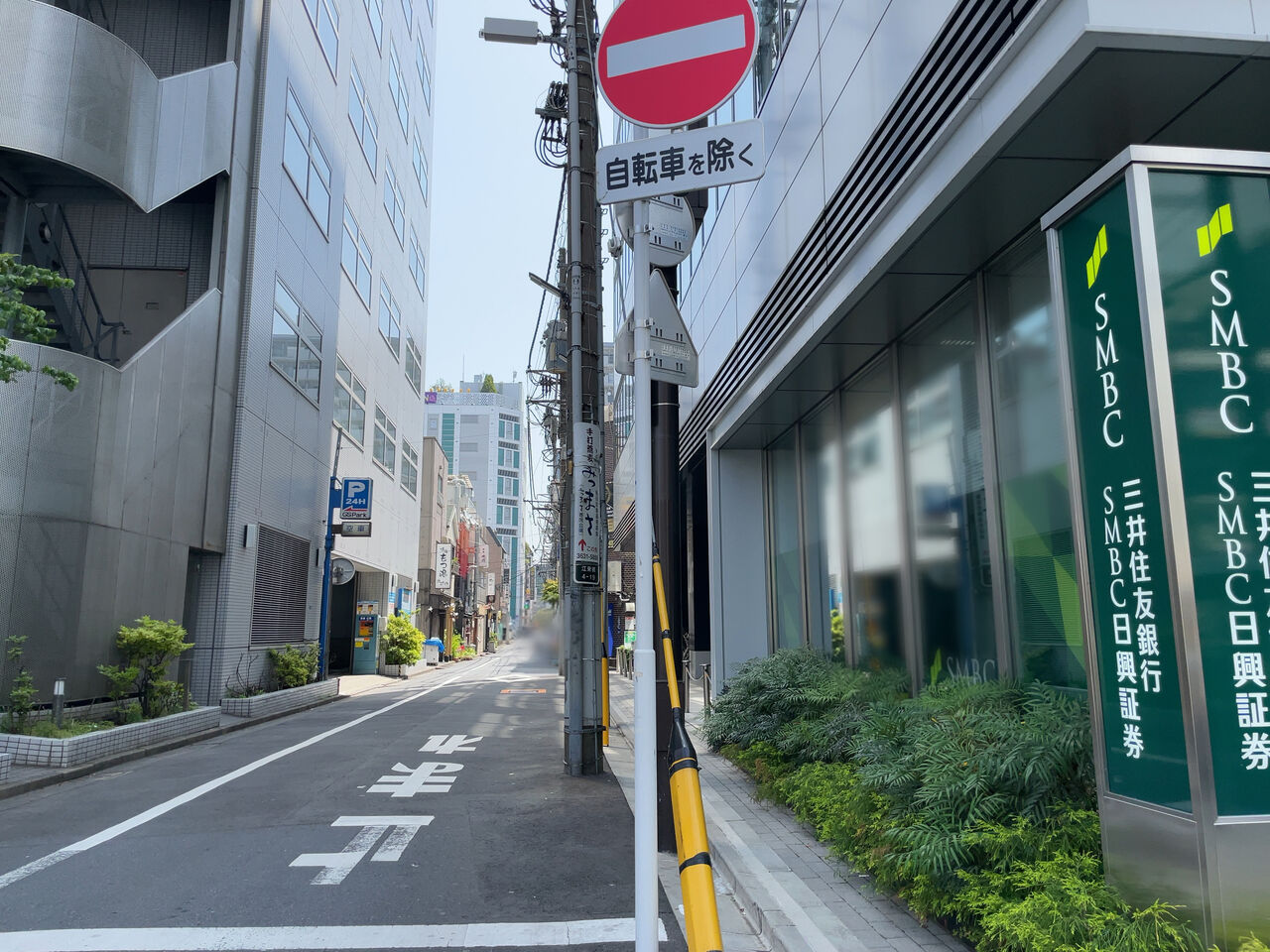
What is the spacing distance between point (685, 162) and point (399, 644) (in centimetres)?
3418

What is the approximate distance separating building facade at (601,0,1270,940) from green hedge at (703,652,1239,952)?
0.82 ft

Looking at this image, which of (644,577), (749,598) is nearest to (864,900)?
(644,577)

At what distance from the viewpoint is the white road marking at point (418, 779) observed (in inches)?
374

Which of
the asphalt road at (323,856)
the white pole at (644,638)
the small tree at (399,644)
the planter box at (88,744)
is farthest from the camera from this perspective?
the small tree at (399,644)

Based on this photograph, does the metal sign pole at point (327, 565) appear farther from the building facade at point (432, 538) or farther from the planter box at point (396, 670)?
the building facade at point (432, 538)

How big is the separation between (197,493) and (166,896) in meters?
14.2

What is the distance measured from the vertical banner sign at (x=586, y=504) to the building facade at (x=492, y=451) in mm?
119813

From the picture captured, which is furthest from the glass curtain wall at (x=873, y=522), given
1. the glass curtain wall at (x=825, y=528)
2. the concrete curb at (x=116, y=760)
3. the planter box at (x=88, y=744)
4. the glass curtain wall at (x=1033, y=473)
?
the planter box at (x=88, y=744)

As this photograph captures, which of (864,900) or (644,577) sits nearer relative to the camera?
(644,577)

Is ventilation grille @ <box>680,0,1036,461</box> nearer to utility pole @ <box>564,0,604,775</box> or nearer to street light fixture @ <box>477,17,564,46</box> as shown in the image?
utility pole @ <box>564,0,604,775</box>

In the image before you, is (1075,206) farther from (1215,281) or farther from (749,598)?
(749,598)

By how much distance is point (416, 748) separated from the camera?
12.8 metres

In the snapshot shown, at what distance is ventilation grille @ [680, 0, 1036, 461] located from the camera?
5070 mm

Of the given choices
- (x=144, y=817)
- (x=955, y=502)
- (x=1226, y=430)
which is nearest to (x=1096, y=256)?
(x=1226, y=430)
